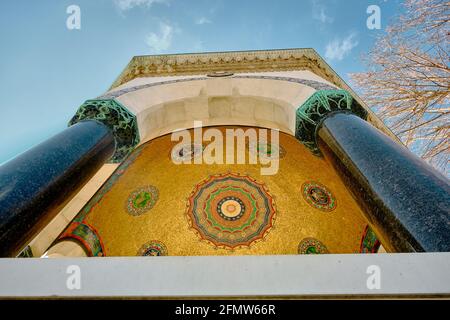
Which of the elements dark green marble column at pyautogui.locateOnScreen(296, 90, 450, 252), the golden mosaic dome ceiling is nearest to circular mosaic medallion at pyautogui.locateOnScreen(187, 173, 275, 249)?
the golden mosaic dome ceiling

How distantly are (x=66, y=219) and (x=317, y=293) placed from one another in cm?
487

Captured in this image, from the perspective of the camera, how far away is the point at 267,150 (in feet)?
20.9

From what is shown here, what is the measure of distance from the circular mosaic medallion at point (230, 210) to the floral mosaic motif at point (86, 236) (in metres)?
2.03

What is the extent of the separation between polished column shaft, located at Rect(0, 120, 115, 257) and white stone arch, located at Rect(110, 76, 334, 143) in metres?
1.09

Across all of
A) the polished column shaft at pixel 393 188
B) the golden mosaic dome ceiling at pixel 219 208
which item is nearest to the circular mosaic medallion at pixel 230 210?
the golden mosaic dome ceiling at pixel 219 208

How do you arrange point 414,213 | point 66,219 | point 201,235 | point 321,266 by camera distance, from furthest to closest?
1. point 201,235
2. point 66,219
3. point 414,213
4. point 321,266

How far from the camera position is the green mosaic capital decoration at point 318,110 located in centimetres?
317

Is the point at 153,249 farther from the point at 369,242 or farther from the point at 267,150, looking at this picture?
the point at 369,242

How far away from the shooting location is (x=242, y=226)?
277 inches

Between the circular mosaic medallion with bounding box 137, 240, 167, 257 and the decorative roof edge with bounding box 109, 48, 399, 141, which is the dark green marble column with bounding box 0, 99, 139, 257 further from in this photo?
the circular mosaic medallion with bounding box 137, 240, 167, 257

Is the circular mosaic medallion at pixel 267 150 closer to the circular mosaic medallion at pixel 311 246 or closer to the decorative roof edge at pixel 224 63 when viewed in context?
the decorative roof edge at pixel 224 63
